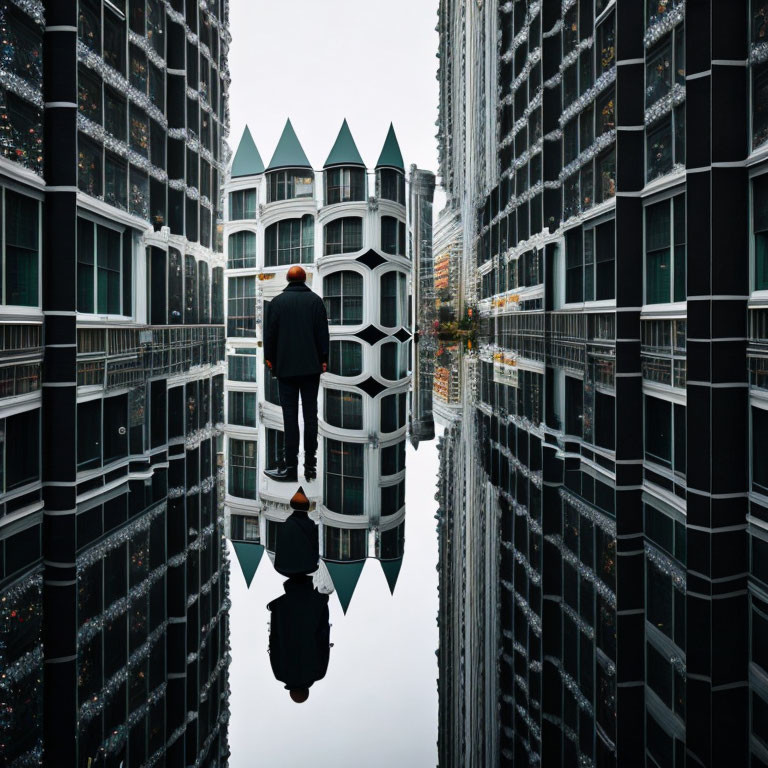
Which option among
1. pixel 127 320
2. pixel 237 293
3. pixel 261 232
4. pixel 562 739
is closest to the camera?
pixel 562 739

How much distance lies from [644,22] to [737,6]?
4.94m

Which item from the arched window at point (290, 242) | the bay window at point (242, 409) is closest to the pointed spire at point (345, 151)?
the arched window at point (290, 242)

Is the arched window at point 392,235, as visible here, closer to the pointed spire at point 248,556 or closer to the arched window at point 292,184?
the arched window at point 292,184

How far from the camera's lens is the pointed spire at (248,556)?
258 inches

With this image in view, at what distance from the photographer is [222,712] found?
4281 mm

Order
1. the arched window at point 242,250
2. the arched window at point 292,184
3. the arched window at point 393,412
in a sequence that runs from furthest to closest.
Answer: the arched window at point 242,250 → the arched window at point 292,184 → the arched window at point 393,412

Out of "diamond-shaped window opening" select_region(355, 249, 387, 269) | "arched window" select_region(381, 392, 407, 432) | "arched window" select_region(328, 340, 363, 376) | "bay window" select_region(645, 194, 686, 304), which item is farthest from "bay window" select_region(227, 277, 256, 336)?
"bay window" select_region(645, 194, 686, 304)

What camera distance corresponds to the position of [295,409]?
10.1m

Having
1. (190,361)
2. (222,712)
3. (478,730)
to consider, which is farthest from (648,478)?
(190,361)

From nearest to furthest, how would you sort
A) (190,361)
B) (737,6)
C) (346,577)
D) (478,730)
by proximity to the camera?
(478,730) < (346,577) < (737,6) < (190,361)

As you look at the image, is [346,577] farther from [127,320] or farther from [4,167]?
[127,320]

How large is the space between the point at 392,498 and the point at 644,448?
5197 millimetres

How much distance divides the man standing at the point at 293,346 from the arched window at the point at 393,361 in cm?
1763

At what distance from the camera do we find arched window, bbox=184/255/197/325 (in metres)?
28.2
